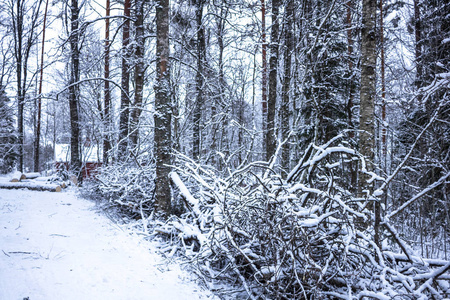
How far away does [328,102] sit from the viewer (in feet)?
26.9

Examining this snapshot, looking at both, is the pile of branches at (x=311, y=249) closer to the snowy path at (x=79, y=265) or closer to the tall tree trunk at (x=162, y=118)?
the snowy path at (x=79, y=265)

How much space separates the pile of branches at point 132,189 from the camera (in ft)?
21.6

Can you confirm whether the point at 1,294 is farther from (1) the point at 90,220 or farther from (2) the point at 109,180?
(2) the point at 109,180

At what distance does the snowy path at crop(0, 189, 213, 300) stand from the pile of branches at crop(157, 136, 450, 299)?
2.04 ft

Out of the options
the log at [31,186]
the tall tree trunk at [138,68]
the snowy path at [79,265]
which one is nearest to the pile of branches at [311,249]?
the snowy path at [79,265]

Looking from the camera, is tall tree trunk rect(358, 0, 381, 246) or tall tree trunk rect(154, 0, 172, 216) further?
tall tree trunk rect(154, 0, 172, 216)

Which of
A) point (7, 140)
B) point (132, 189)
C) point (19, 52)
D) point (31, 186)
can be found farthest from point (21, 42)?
point (132, 189)

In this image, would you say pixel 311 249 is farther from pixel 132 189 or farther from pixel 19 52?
pixel 19 52

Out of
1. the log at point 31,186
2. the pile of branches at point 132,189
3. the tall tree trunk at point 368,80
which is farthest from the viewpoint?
the log at point 31,186

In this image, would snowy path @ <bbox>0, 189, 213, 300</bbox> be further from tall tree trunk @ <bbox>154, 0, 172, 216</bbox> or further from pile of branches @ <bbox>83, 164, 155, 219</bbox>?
pile of branches @ <bbox>83, 164, 155, 219</bbox>

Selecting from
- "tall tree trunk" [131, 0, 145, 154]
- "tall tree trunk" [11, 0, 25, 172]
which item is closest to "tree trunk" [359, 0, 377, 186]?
"tall tree trunk" [131, 0, 145, 154]

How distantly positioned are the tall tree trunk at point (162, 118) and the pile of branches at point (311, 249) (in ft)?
4.03

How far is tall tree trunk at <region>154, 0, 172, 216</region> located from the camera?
18.6 ft

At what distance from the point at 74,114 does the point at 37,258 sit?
11.3 metres
